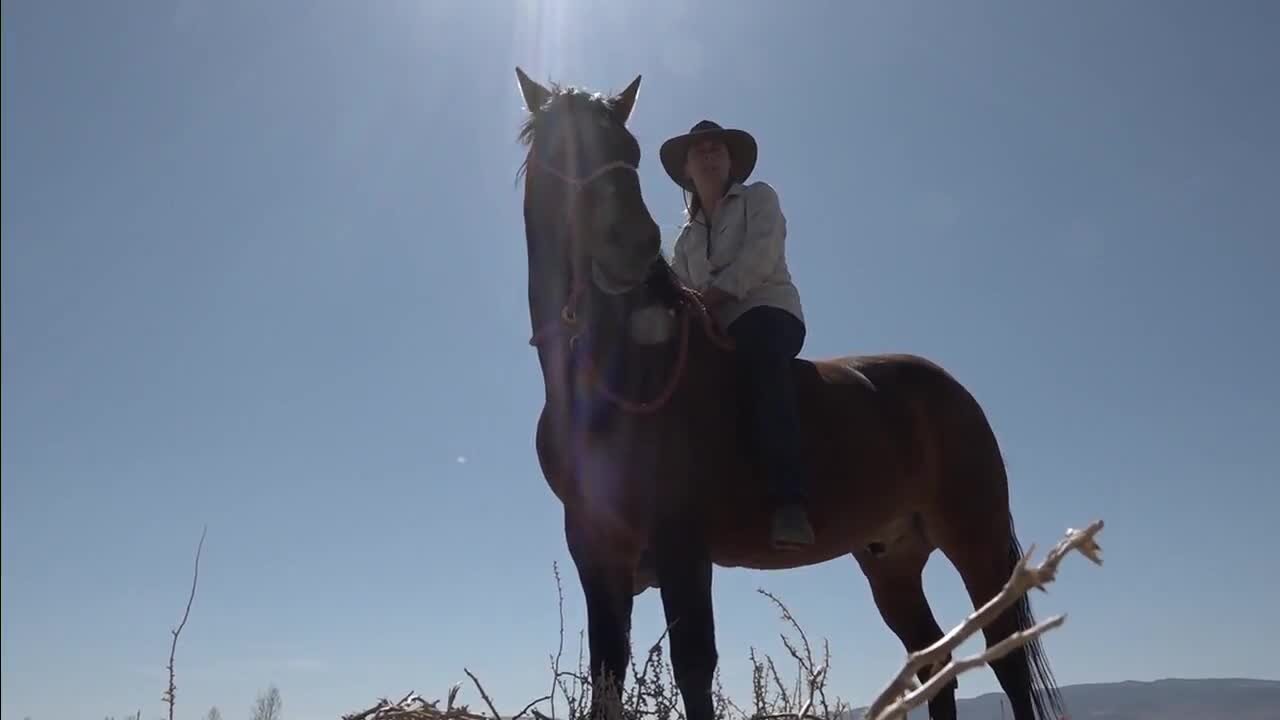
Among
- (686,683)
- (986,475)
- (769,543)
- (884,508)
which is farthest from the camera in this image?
(986,475)

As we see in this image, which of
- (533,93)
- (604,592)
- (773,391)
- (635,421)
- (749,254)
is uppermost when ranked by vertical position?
(533,93)

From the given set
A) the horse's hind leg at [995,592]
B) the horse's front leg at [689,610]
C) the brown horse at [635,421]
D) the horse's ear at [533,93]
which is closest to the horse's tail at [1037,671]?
the horse's hind leg at [995,592]

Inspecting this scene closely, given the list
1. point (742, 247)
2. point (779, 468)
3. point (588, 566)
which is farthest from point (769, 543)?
point (742, 247)

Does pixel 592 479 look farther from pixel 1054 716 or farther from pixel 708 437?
pixel 1054 716

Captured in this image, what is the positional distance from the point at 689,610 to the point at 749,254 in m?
1.90

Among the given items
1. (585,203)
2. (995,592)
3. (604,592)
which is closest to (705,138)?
(585,203)

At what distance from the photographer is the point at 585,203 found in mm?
4027

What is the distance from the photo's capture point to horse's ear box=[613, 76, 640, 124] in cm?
462

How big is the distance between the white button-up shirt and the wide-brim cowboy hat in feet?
1.22

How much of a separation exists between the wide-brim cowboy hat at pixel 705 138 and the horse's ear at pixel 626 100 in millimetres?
513

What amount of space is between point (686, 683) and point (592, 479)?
0.93 m

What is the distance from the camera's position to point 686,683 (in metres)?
3.60

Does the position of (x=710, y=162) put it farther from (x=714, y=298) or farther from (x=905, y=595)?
(x=905, y=595)

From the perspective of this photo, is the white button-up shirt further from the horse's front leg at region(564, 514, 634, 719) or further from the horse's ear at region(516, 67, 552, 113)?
the horse's front leg at region(564, 514, 634, 719)
